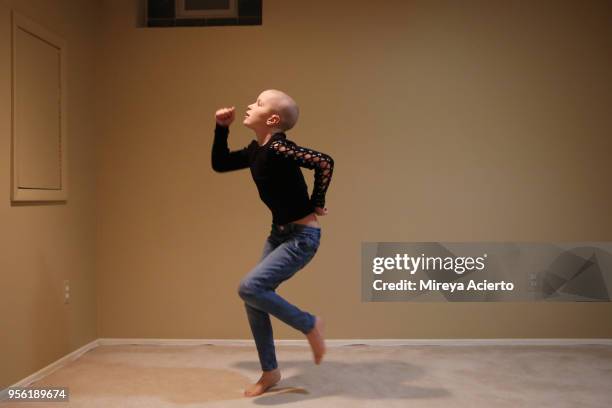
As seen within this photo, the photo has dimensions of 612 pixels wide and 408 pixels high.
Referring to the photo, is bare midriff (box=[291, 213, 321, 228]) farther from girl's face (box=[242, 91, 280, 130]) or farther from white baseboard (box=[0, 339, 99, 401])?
white baseboard (box=[0, 339, 99, 401])

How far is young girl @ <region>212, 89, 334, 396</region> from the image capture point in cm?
263

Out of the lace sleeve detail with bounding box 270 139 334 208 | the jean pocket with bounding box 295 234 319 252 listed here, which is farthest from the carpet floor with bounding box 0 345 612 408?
the lace sleeve detail with bounding box 270 139 334 208

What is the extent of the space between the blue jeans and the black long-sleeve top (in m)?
0.08

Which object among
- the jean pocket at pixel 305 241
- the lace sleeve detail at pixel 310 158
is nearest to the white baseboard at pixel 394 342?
the jean pocket at pixel 305 241

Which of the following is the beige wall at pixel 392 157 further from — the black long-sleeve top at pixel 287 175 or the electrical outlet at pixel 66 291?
the black long-sleeve top at pixel 287 175

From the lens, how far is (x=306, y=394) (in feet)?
9.13

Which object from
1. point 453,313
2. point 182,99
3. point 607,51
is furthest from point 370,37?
point 453,313

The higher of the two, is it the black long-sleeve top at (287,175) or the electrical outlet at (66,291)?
the black long-sleeve top at (287,175)

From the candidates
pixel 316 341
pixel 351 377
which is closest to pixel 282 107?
pixel 316 341

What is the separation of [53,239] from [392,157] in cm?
200

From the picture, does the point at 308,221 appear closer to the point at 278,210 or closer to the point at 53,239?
the point at 278,210

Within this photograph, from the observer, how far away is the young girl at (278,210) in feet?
8.64

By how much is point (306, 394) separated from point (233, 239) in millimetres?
1327

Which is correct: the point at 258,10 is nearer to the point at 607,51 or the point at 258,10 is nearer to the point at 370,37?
the point at 370,37
